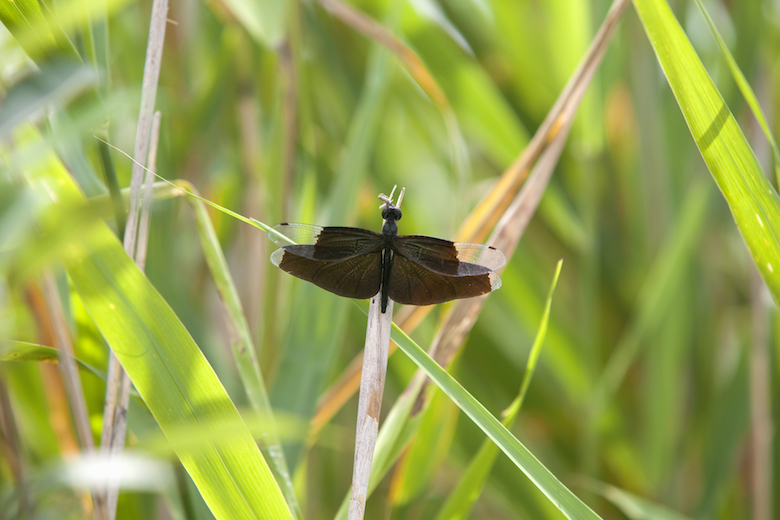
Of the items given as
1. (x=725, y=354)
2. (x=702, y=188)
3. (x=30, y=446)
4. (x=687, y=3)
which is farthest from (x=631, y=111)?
(x=30, y=446)

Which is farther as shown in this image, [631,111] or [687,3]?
[631,111]

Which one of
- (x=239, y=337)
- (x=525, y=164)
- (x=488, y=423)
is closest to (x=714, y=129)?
(x=525, y=164)

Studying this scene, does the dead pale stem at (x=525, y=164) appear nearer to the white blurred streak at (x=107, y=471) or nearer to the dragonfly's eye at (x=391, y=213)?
the dragonfly's eye at (x=391, y=213)

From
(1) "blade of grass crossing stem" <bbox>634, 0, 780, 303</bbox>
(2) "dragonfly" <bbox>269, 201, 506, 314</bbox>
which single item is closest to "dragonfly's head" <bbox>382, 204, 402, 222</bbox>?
(2) "dragonfly" <bbox>269, 201, 506, 314</bbox>

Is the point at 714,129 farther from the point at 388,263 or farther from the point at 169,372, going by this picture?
the point at 169,372

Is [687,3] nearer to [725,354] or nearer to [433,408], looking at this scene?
[725,354]

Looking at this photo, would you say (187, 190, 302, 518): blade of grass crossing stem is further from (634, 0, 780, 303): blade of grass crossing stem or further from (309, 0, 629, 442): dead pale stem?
(634, 0, 780, 303): blade of grass crossing stem

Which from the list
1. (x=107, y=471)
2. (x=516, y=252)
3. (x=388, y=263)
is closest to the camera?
(x=107, y=471)

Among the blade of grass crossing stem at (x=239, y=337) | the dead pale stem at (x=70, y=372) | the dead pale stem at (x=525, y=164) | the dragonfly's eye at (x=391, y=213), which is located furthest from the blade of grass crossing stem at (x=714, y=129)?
the dead pale stem at (x=70, y=372)
